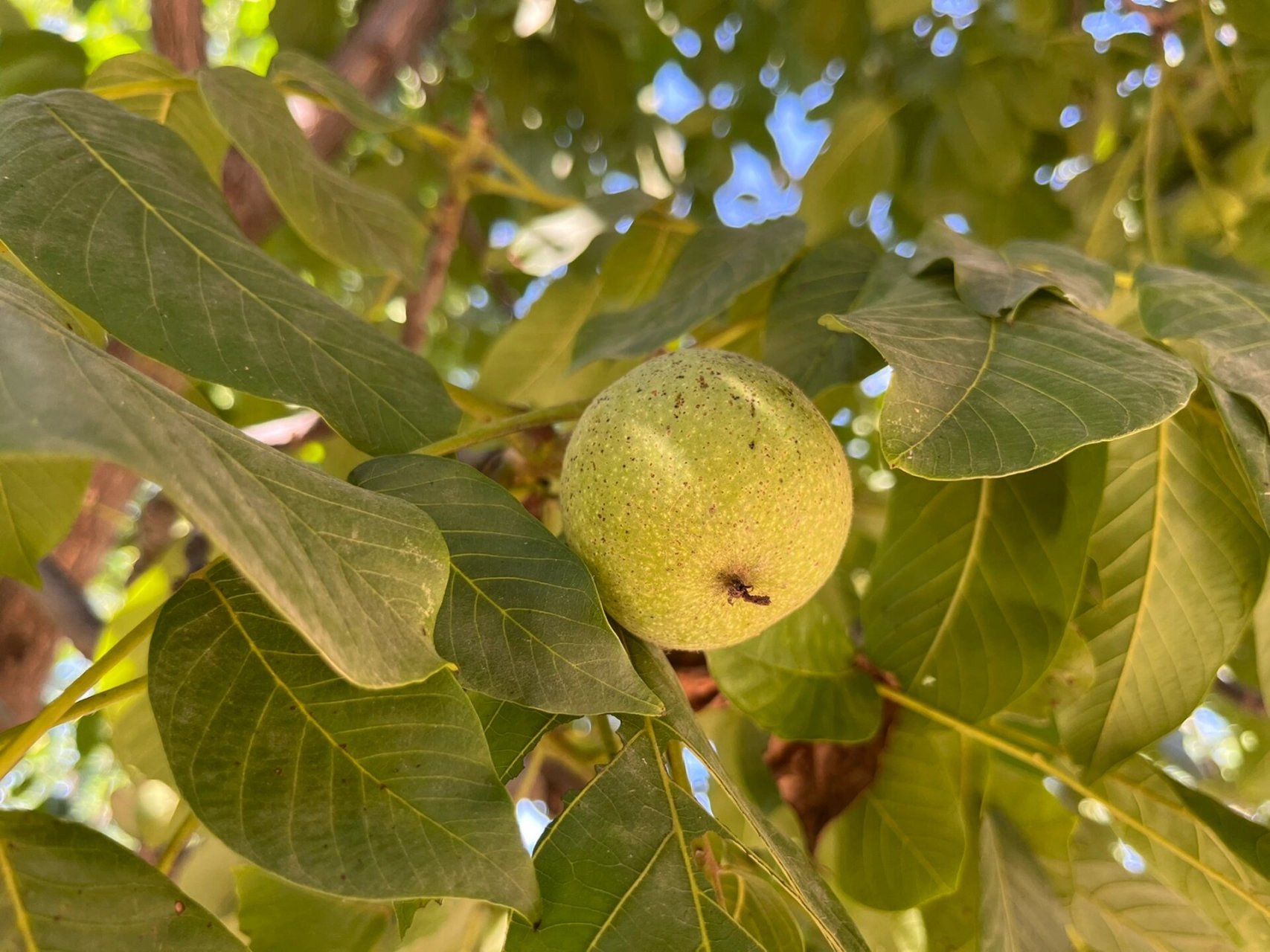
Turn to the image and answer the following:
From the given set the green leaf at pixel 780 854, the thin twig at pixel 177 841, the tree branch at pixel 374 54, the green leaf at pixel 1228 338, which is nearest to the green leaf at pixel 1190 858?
the green leaf at pixel 1228 338

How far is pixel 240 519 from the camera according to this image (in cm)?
44

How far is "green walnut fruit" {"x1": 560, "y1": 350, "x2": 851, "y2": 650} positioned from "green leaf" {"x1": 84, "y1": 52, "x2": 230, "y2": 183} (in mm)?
603

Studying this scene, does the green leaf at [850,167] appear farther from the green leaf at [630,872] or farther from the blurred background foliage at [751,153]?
the green leaf at [630,872]

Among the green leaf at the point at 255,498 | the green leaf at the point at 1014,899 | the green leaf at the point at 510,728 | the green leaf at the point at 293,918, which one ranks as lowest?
the green leaf at the point at 1014,899

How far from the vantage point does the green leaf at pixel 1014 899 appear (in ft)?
2.70

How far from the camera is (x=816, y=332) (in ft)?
3.08

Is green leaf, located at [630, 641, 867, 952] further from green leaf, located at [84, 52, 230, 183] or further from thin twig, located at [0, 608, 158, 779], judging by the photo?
green leaf, located at [84, 52, 230, 183]

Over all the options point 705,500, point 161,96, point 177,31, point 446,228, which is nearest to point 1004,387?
point 705,500

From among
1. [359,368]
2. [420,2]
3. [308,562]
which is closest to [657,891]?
[308,562]

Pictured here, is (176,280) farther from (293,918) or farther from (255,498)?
(293,918)

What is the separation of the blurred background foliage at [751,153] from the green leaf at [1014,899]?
8 centimetres

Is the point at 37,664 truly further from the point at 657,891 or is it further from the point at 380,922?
the point at 657,891

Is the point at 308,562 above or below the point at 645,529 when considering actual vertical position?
above

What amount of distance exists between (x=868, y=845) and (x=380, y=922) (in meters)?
0.49
